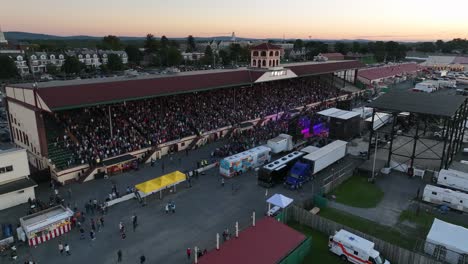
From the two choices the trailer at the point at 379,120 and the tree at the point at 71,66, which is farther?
the tree at the point at 71,66

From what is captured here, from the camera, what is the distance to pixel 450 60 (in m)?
143

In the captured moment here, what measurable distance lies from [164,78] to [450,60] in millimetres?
151179

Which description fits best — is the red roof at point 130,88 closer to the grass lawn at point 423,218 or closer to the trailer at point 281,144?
the trailer at point 281,144

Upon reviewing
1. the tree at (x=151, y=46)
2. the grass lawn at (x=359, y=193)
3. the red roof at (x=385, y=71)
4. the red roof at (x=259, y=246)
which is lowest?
the grass lawn at (x=359, y=193)

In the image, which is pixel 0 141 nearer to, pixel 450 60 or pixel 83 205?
pixel 83 205

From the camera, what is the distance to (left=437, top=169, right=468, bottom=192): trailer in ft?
94.0

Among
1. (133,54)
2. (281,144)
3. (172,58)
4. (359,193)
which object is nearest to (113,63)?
(172,58)

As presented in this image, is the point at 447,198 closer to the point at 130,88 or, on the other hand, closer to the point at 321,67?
the point at 130,88

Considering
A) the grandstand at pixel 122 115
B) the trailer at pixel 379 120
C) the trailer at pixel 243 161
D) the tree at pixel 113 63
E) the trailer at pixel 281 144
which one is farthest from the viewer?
the tree at pixel 113 63

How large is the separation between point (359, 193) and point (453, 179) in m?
8.71

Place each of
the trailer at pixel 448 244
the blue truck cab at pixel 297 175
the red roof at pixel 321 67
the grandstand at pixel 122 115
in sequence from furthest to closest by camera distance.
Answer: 1. the red roof at pixel 321 67
2. the grandstand at pixel 122 115
3. the blue truck cab at pixel 297 175
4. the trailer at pixel 448 244

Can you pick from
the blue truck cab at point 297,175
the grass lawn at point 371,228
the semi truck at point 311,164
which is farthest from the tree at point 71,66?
the grass lawn at point 371,228

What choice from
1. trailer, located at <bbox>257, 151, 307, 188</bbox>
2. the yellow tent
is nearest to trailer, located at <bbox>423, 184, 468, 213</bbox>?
trailer, located at <bbox>257, 151, 307, 188</bbox>

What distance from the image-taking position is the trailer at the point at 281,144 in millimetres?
38719
